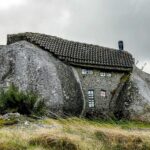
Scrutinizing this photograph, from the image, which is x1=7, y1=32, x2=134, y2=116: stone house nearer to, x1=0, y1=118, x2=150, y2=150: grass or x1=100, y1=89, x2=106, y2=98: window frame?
x1=100, y1=89, x2=106, y2=98: window frame

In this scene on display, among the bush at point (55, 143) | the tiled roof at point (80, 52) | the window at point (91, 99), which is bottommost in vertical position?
the bush at point (55, 143)

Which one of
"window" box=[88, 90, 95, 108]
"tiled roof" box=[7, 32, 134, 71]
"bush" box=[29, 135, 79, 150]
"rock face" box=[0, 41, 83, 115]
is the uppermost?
"tiled roof" box=[7, 32, 134, 71]

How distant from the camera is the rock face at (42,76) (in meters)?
46.3

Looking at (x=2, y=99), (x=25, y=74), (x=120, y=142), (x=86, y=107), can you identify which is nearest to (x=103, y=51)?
(x=86, y=107)

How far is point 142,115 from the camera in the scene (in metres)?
51.5

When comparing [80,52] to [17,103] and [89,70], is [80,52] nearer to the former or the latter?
[89,70]

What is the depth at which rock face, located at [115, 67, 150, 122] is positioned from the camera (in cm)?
5181

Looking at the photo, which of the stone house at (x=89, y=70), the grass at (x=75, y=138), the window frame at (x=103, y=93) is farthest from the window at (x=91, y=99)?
the grass at (x=75, y=138)

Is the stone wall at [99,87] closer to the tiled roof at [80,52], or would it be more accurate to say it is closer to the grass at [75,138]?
the tiled roof at [80,52]

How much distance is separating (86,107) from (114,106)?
371 centimetres

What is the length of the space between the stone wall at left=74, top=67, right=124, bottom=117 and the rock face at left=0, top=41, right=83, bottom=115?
4.66 feet

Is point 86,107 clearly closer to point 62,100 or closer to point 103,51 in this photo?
point 62,100

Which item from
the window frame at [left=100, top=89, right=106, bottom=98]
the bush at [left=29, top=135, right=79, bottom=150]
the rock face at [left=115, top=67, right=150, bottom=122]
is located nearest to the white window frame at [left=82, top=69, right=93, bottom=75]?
the window frame at [left=100, top=89, right=106, bottom=98]

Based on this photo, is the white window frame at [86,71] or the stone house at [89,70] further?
the white window frame at [86,71]
